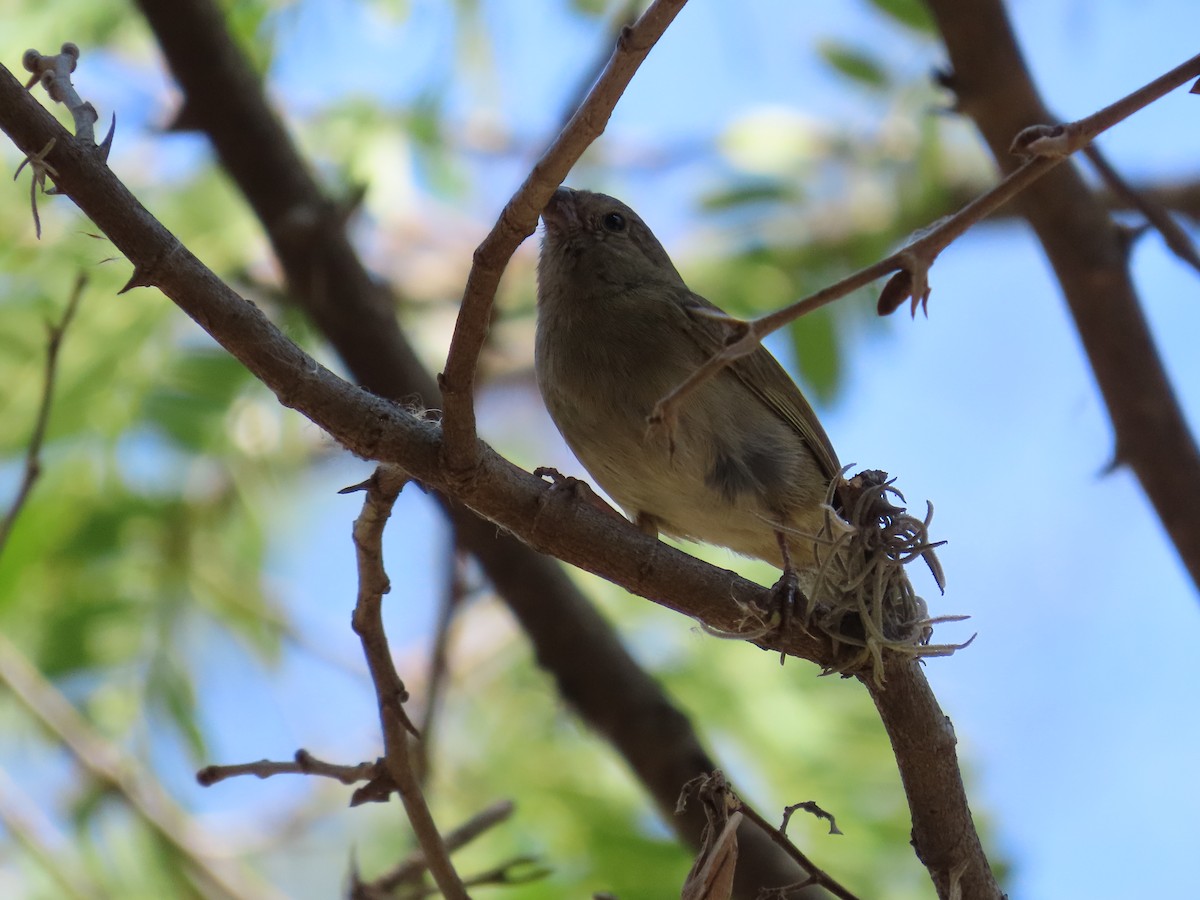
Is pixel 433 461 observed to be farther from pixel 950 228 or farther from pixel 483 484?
pixel 950 228

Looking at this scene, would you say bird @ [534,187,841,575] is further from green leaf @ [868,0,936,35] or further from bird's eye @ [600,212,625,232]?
green leaf @ [868,0,936,35]

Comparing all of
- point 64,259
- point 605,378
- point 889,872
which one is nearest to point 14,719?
point 64,259

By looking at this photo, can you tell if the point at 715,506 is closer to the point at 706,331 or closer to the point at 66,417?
the point at 706,331

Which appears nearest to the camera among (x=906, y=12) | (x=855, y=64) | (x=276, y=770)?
(x=276, y=770)

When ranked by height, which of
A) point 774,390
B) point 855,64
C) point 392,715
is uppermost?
point 855,64

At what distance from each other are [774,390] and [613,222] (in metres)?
0.96

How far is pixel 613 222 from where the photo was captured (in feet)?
15.3

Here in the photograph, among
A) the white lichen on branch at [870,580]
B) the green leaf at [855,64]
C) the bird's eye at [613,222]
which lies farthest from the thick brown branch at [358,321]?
the green leaf at [855,64]

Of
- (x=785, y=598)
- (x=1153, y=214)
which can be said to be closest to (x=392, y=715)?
(x=785, y=598)

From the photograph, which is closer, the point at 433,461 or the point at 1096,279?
the point at 433,461

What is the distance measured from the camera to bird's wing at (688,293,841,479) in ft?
13.0

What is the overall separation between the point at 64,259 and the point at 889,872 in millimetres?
3553

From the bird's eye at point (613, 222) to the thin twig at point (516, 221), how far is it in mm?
2500

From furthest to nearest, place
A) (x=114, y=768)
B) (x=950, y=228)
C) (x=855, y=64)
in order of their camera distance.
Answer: (x=855, y=64)
(x=114, y=768)
(x=950, y=228)
